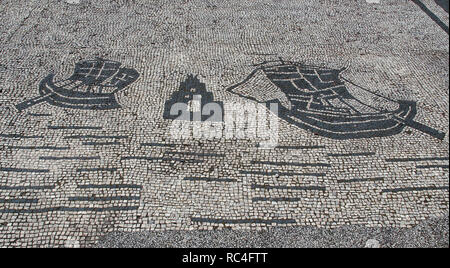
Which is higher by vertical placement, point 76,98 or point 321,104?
point 321,104

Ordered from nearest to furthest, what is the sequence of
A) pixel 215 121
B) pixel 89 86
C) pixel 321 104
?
pixel 215 121, pixel 321 104, pixel 89 86

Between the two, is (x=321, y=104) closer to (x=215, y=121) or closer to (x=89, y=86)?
(x=215, y=121)

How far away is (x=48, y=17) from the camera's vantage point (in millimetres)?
13203

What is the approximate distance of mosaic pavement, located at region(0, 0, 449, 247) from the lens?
6.76 metres

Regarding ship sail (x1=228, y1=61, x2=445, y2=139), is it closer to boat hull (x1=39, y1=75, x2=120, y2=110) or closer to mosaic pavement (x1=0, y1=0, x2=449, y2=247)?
mosaic pavement (x1=0, y1=0, x2=449, y2=247)

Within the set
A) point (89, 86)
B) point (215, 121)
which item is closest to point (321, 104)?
point (215, 121)

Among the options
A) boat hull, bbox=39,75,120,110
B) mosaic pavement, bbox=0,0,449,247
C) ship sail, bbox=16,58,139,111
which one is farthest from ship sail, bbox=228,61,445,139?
boat hull, bbox=39,75,120,110

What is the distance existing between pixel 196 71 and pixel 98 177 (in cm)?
452

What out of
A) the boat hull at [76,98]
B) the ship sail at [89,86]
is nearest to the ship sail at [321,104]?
the ship sail at [89,86]

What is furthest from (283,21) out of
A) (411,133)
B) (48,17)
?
(48,17)

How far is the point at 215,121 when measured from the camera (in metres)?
8.80
